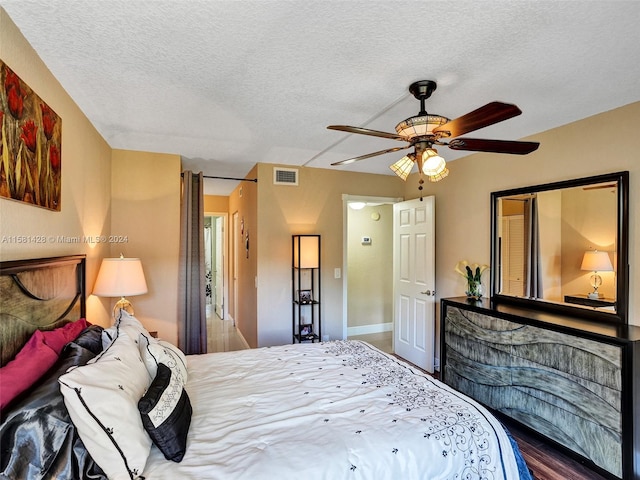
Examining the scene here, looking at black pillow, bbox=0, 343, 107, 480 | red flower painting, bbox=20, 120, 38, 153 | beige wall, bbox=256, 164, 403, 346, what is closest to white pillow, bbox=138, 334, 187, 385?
black pillow, bbox=0, 343, 107, 480

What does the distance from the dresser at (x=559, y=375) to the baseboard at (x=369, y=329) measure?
245 centimetres

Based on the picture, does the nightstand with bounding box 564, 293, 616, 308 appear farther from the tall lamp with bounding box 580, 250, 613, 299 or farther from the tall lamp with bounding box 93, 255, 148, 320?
the tall lamp with bounding box 93, 255, 148, 320

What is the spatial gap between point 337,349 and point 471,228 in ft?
6.96

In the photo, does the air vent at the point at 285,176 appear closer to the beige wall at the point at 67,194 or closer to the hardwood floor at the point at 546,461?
the beige wall at the point at 67,194

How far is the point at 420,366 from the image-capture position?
4.03 meters

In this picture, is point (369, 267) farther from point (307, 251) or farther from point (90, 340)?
point (90, 340)

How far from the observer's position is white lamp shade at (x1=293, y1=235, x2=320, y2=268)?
3.89 m

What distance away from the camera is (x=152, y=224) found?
352 centimetres

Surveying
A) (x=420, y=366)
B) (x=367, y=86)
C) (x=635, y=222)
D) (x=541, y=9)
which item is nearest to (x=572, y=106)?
(x=635, y=222)

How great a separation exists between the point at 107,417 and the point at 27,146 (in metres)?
1.33

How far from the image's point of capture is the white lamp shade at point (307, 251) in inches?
153

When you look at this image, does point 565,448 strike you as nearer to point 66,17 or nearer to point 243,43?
point 243,43

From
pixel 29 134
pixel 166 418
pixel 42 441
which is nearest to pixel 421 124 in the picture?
pixel 166 418

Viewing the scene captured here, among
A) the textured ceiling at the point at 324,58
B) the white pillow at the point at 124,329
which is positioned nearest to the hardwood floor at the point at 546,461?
the textured ceiling at the point at 324,58
